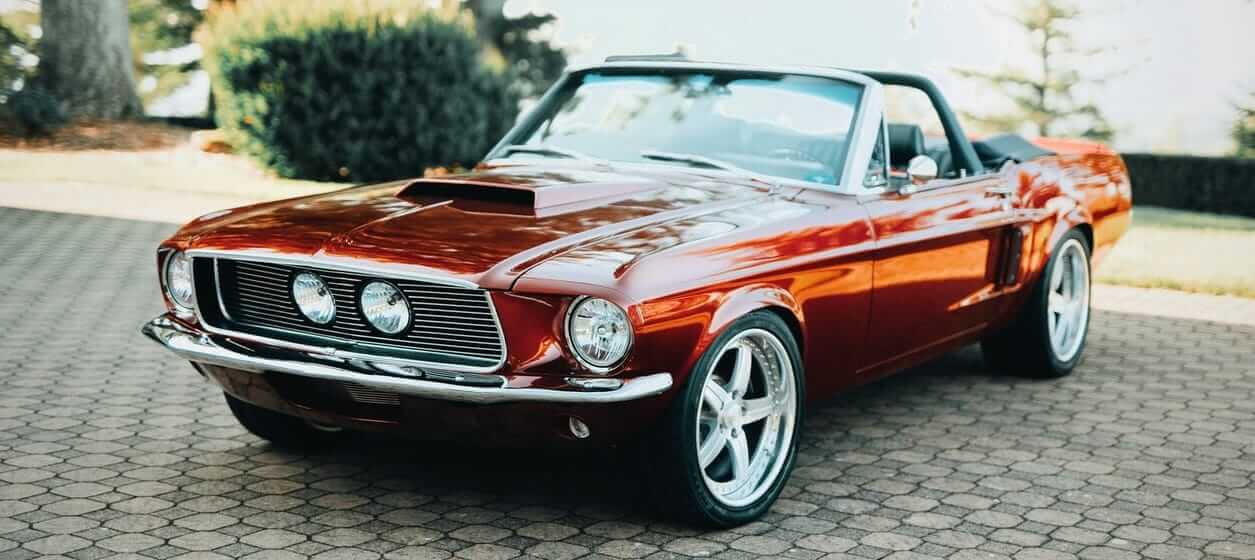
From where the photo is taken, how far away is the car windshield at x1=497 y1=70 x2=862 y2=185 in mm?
5570

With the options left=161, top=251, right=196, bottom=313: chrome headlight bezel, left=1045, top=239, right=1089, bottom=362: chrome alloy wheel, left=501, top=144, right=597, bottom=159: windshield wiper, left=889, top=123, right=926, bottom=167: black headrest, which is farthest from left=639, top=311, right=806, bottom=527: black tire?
left=1045, top=239, right=1089, bottom=362: chrome alloy wheel

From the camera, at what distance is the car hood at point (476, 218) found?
165 inches

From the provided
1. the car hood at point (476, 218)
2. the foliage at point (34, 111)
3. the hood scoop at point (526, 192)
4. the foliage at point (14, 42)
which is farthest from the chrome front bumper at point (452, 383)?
the foliage at point (14, 42)

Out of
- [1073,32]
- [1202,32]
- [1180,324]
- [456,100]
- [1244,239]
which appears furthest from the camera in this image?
[1073,32]

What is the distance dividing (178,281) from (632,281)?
1750 mm

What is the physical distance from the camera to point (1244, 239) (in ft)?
52.5

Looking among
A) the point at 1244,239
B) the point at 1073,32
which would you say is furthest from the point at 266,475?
the point at 1073,32

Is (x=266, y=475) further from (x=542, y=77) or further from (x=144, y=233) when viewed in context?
(x=542, y=77)

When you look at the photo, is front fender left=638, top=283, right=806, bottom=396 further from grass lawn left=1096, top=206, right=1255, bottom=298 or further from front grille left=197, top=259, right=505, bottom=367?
grass lawn left=1096, top=206, right=1255, bottom=298

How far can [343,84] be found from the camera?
18.0 metres

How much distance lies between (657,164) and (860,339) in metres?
1.08

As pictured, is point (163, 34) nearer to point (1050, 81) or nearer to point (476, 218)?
point (1050, 81)

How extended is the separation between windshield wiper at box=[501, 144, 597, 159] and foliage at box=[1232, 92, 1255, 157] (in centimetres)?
2088

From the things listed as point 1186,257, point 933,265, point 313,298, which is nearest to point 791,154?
point 933,265
